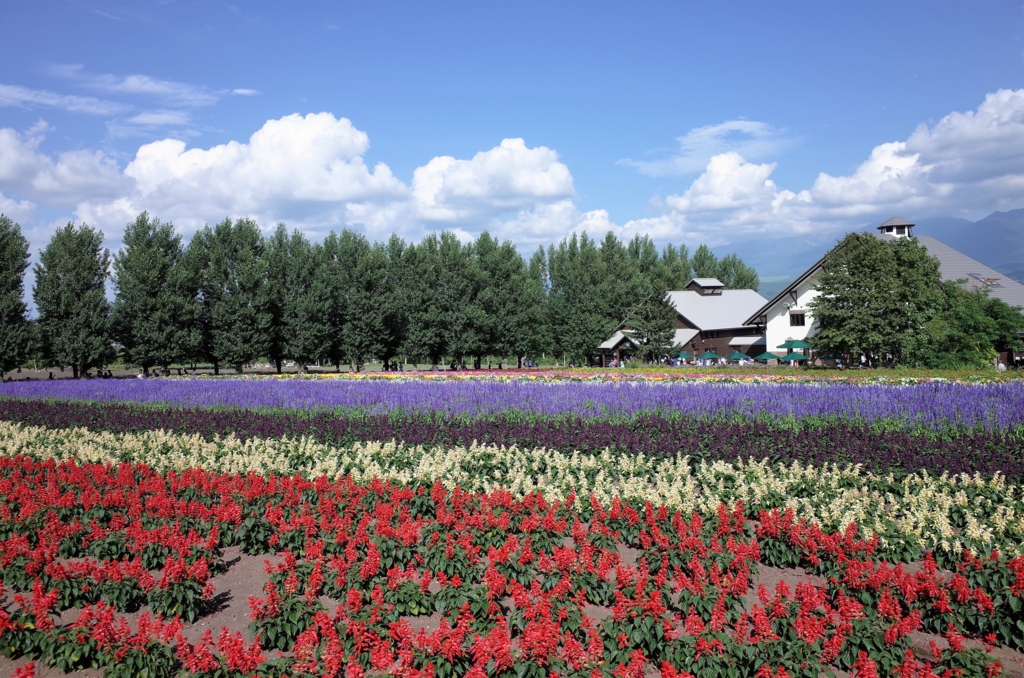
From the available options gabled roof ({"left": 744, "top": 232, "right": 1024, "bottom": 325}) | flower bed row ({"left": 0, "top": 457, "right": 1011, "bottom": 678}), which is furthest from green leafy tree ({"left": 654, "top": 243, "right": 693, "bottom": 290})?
flower bed row ({"left": 0, "top": 457, "right": 1011, "bottom": 678})

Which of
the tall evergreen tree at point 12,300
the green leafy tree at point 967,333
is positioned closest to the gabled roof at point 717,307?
the green leafy tree at point 967,333

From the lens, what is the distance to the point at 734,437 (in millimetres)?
13156

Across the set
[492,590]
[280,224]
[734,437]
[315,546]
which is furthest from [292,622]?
[280,224]

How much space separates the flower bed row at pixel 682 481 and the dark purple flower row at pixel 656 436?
0.35 meters

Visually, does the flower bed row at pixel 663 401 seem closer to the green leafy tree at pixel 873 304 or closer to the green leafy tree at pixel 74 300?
the green leafy tree at pixel 873 304

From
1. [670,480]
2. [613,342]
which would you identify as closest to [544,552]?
[670,480]

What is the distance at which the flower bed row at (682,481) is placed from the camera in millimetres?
7934

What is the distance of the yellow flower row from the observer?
26.7 ft

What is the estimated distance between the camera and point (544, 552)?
25.3 feet

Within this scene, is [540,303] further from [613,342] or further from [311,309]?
[311,309]

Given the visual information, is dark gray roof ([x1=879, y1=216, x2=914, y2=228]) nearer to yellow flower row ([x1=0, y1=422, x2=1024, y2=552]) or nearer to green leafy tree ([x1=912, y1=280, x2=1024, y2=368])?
green leafy tree ([x1=912, y1=280, x2=1024, y2=368])

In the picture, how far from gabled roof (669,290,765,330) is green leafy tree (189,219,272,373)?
32286mm

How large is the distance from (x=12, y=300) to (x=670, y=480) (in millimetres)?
48399

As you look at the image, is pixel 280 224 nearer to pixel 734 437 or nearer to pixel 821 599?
pixel 734 437
